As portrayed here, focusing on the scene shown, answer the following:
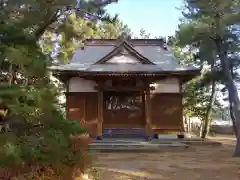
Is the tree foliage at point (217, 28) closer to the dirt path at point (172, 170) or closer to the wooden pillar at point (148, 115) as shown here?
the dirt path at point (172, 170)

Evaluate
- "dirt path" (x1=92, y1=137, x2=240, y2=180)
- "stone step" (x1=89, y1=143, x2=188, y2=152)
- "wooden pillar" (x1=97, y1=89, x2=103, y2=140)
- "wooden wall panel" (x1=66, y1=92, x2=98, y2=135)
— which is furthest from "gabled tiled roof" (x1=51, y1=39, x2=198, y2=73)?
"dirt path" (x1=92, y1=137, x2=240, y2=180)

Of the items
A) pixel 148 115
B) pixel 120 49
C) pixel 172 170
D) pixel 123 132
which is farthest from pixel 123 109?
pixel 172 170

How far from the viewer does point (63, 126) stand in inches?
201

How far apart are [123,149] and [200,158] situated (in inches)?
138

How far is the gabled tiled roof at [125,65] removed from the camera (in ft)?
48.6

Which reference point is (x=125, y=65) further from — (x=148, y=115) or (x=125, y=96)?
(x=148, y=115)

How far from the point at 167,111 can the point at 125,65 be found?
11.0 feet

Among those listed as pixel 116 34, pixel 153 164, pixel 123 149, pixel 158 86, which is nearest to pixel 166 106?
pixel 158 86

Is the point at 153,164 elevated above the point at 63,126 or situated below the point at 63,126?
below

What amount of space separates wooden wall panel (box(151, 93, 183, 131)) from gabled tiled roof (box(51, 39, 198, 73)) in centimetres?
165

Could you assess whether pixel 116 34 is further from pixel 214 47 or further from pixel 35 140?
pixel 35 140

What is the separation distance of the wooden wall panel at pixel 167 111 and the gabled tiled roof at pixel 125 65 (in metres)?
1.65

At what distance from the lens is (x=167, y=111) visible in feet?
51.6

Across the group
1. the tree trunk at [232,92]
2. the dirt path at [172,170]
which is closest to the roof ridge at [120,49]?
the tree trunk at [232,92]
